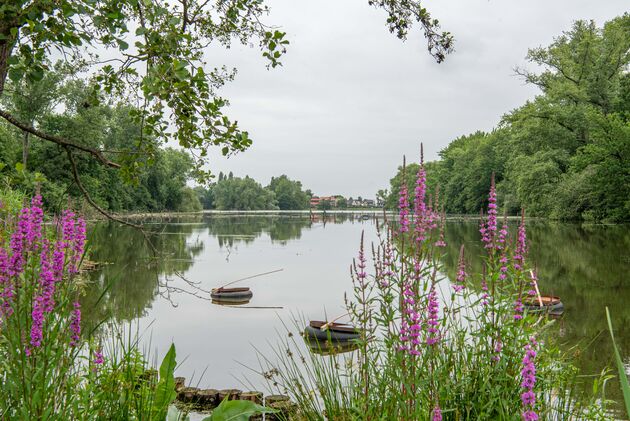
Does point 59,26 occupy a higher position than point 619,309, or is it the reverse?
point 59,26

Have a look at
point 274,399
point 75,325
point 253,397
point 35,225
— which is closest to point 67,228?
point 35,225

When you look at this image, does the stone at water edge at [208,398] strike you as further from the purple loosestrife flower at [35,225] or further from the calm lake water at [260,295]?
the purple loosestrife flower at [35,225]

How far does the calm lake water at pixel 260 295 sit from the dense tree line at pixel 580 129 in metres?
4.67

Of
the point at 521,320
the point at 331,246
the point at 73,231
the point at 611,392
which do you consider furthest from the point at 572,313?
the point at 331,246

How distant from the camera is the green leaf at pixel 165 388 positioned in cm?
351

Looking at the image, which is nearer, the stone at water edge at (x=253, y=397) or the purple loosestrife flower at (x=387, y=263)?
the purple loosestrife flower at (x=387, y=263)

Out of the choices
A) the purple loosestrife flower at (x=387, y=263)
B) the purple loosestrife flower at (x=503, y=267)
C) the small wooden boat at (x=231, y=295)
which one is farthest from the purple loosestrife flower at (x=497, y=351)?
the small wooden boat at (x=231, y=295)

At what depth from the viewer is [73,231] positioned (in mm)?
3268

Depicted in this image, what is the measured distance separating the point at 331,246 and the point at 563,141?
26.6 metres

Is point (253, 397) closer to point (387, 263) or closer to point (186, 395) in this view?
point (186, 395)

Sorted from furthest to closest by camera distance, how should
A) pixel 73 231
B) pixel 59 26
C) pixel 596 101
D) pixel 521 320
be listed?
1. pixel 596 101
2. pixel 521 320
3. pixel 73 231
4. pixel 59 26

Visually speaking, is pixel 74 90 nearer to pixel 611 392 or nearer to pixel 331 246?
pixel 331 246

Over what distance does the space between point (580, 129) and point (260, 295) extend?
41.3 m

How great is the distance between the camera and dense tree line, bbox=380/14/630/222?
41.7 metres
